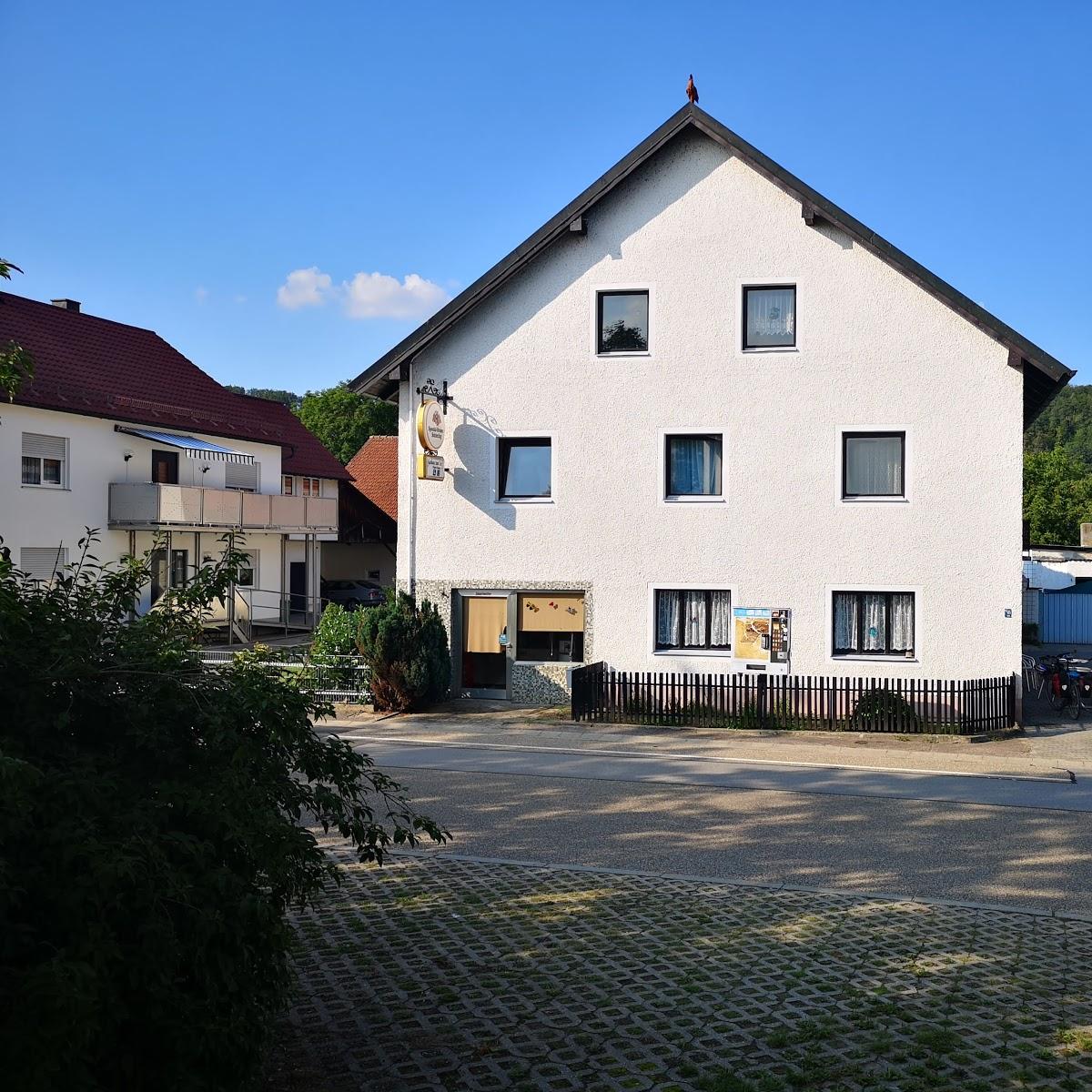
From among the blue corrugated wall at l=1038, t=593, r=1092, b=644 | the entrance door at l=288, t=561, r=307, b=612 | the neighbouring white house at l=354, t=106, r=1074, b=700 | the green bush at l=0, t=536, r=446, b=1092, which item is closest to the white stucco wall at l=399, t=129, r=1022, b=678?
the neighbouring white house at l=354, t=106, r=1074, b=700

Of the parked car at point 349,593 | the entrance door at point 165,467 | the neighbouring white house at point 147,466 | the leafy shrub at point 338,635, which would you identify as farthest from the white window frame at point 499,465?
the parked car at point 349,593

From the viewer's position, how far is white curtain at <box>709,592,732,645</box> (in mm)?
21359

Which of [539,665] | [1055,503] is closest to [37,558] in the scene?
[539,665]

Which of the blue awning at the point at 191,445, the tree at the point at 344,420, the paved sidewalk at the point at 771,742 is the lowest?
the paved sidewalk at the point at 771,742

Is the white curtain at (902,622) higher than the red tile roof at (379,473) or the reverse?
the reverse

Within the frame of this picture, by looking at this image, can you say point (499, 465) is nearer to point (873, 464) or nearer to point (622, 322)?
point (622, 322)

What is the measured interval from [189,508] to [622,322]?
52.7ft

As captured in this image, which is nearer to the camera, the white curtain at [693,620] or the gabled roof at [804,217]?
the gabled roof at [804,217]

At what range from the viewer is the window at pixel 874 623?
20609mm

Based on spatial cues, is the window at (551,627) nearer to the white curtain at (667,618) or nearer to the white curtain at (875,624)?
the white curtain at (667,618)

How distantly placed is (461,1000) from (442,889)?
2.53 meters

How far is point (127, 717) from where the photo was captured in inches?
210

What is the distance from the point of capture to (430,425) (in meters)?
21.8

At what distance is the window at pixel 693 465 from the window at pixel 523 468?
7.61ft
